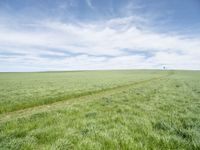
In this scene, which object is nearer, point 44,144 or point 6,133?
point 44,144

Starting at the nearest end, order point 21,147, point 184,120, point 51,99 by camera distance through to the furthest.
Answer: point 21,147, point 184,120, point 51,99


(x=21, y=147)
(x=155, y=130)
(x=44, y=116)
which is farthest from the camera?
(x=44, y=116)

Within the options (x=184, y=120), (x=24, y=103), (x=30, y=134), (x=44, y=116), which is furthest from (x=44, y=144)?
(x=24, y=103)

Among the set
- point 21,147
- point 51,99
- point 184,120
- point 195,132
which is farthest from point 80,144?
point 51,99

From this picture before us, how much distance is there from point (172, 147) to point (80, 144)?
3.05 m

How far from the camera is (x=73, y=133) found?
7.10 meters

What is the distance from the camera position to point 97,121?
881 cm

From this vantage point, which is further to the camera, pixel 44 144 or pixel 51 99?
pixel 51 99

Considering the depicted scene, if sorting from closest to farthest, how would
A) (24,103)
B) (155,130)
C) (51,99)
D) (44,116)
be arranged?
(155,130)
(44,116)
(24,103)
(51,99)

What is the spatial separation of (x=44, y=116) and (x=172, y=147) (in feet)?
23.1

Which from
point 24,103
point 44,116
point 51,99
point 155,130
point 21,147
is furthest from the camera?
point 51,99

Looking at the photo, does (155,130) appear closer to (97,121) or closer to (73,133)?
(97,121)

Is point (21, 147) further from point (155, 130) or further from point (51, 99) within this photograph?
point (51, 99)

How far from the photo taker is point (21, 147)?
5.79 metres
